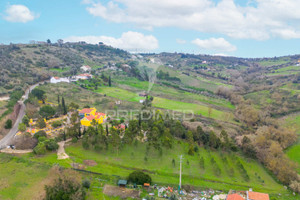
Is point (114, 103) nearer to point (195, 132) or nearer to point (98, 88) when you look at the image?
point (98, 88)

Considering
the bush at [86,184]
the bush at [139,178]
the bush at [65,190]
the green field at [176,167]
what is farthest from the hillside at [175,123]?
the bush at [65,190]

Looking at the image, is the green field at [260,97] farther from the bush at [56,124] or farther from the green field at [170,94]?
the bush at [56,124]

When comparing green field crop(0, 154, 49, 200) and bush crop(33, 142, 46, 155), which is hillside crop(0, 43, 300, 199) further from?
bush crop(33, 142, 46, 155)

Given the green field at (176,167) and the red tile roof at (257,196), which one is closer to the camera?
the red tile roof at (257,196)

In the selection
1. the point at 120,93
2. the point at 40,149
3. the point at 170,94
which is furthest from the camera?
the point at 170,94

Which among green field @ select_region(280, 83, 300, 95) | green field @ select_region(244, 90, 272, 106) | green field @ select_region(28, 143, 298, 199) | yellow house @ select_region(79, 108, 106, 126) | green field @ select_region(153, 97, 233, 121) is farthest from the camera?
green field @ select_region(280, 83, 300, 95)

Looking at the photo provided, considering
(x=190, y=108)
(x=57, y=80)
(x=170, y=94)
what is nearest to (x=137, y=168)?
(x=190, y=108)

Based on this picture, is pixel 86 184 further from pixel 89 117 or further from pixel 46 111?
pixel 46 111

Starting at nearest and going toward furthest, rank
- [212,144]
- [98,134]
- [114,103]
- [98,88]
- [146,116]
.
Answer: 1. [98,134]
2. [212,144]
3. [146,116]
4. [114,103]
5. [98,88]

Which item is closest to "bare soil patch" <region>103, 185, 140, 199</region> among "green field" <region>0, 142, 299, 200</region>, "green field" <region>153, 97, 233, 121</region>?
"green field" <region>0, 142, 299, 200</region>

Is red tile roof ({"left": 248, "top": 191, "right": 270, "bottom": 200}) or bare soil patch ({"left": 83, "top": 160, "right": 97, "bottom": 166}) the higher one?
bare soil patch ({"left": 83, "top": 160, "right": 97, "bottom": 166})

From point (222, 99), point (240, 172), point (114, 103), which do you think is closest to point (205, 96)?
point (222, 99)
